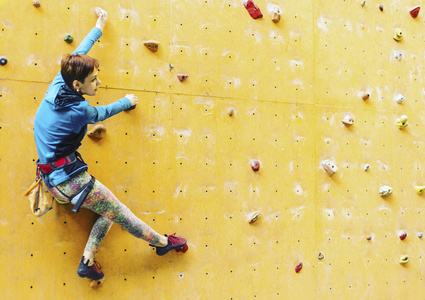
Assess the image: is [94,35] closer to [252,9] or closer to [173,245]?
[252,9]

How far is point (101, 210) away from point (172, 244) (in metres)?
0.56

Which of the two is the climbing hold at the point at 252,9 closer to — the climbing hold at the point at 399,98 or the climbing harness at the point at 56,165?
the climbing hold at the point at 399,98

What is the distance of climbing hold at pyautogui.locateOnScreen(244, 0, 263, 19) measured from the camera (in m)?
2.46

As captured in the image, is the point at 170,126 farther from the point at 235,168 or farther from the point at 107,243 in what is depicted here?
the point at 107,243

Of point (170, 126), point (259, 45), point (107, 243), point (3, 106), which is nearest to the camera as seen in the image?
point (3, 106)

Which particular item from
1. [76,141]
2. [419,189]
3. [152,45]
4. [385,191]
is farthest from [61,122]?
[419,189]

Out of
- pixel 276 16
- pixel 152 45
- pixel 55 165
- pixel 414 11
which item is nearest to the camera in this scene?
pixel 55 165

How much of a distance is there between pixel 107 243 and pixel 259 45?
1.88 metres

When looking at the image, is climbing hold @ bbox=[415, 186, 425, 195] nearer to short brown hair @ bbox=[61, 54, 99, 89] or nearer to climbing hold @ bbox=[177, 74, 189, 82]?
climbing hold @ bbox=[177, 74, 189, 82]

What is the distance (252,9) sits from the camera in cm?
247

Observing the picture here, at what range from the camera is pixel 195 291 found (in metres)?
2.30

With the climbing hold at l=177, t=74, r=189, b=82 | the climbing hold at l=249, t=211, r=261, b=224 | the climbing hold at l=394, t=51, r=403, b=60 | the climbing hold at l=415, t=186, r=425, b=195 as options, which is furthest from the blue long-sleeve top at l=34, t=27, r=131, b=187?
the climbing hold at l=415, t=186, r=425, b=195

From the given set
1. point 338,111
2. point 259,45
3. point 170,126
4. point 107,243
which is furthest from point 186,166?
point 338,111

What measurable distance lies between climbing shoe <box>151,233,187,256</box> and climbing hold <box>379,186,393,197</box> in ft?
5.97
